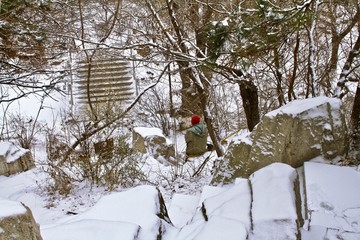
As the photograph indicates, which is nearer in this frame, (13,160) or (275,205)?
(275,205)

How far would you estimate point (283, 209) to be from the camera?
2.59 m

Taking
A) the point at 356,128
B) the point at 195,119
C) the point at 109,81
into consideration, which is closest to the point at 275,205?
the point at 356,128

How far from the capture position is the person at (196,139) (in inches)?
336

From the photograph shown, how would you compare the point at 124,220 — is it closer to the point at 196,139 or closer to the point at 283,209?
the point at 283,209

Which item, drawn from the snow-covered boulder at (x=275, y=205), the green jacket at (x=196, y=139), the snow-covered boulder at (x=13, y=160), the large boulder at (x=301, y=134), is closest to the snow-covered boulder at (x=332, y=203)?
the snow-covered boulder at (x=275, y=205)

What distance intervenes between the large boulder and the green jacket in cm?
409

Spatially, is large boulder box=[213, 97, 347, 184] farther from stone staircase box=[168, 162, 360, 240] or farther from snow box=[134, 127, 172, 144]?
snow box=[134, 127, 172, 144]

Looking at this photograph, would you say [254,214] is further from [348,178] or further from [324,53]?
[324,53]

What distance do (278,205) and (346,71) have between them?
165 inches

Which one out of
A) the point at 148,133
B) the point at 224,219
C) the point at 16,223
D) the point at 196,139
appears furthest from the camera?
the point at 148,133

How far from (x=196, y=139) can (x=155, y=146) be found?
1082 mm

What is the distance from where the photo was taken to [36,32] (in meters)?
6.98

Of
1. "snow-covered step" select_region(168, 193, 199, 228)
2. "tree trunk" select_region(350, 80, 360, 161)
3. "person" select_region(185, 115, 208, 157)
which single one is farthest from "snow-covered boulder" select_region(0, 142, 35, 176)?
"tree trunk" select_region(350, 80, 360, 161)

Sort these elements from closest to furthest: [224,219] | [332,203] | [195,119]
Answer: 1. [224,219]
2. [332,203]
3. [195,119]
